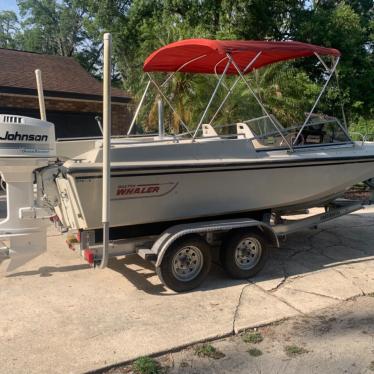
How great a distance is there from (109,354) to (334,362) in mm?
1702

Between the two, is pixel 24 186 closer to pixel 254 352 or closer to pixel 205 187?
pixel 205 187

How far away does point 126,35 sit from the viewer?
19.5 metres

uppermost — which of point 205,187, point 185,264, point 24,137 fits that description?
point 24,137

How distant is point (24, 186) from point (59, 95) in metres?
8.04

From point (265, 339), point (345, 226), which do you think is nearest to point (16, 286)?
point (265, 339)

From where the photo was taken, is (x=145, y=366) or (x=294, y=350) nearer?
(x=145, y=366)

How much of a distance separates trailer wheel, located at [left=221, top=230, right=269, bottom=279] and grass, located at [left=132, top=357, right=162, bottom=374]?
185cm

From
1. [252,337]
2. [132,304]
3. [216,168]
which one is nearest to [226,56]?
[216,168]

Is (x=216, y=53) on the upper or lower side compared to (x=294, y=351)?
upper

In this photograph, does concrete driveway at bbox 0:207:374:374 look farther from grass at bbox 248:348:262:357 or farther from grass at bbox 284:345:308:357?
grass at bbox 284:345:308:357

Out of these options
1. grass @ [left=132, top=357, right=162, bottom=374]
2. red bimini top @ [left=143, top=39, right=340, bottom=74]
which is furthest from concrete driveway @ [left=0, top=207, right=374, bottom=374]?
red bimini top @ [left=143, top=39, right=340, bottom=74]

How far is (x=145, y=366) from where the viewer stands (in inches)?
128

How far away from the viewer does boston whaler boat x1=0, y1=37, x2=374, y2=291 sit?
4320 mm

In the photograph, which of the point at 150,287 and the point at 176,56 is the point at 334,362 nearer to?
the point at 150,287
